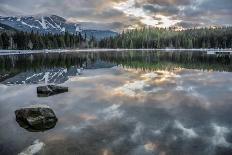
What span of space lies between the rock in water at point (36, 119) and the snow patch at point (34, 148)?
232 cm

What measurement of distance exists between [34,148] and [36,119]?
12.9ft

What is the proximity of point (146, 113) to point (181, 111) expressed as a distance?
7.75 feet

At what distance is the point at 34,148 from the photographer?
13.0 metres

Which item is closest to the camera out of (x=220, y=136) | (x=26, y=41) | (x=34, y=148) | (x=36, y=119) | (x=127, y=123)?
(x=34, y=148)

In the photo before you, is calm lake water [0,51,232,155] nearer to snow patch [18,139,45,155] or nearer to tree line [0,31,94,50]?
snow patch [18,139,45,155]

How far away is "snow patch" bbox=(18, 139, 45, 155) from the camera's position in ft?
41.0

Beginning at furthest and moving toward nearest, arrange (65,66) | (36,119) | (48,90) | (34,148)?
(65,66), (48,90), (36,119), (34,148)

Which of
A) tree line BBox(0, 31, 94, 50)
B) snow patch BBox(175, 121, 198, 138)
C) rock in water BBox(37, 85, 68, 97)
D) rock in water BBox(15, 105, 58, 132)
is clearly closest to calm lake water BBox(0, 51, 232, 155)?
snow patch BBox(175, 121, 198, 138)

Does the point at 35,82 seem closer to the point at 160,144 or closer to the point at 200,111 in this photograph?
the point at 200,111

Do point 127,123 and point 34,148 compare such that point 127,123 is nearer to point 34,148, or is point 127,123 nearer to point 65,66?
point 34,148

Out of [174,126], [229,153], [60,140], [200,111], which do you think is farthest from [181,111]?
[60,140]

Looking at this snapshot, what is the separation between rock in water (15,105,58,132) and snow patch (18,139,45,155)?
91.5 inches

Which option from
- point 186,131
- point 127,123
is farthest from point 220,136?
point 127,123

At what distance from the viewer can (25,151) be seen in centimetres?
1263
